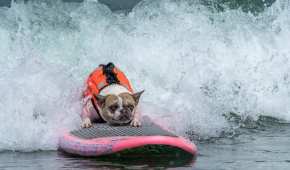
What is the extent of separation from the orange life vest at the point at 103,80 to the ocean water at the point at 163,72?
0.51m

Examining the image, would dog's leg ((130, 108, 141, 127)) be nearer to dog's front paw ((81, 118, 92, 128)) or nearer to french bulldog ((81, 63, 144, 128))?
french bulldog ((81, 63, 144, 128))

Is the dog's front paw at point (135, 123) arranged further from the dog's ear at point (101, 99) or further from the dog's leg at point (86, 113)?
the dog's leg at point (86, 113)

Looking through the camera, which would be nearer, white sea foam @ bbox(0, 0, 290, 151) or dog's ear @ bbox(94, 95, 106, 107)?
dog's ear @ bbox(94, 95, 106, 107)

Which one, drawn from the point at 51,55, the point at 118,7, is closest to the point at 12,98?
the point at 51,55

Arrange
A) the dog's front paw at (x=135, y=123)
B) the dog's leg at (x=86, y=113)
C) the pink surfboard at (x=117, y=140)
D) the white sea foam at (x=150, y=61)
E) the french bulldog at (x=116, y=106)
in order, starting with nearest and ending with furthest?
the pink surfboard at (x=117, y=140) < the dog's front paw at (x=135, y=123) < the french bulldog at (x=116, y=106) < the dog's leg at (x=86, y=113) < the white sea foam at (x=150, y=61)

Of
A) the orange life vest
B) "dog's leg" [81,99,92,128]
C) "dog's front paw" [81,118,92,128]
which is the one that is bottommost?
"dog's front paw" [81,118,92,128]

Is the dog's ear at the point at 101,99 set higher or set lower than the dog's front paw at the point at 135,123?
higher

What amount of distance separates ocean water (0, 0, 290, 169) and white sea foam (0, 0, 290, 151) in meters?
0.03

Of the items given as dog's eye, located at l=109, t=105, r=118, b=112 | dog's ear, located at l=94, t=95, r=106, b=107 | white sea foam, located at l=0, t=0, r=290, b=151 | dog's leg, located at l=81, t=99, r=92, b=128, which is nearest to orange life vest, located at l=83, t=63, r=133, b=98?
dog's leg, located at l=81, t=99, r=92, b=128

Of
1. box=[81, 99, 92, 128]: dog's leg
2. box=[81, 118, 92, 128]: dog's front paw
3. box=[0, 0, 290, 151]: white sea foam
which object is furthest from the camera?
box=[0, 0, 290, 151]: white sea foam

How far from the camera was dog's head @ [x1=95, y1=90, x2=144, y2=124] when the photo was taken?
10648 millimetres

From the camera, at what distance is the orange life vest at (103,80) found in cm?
1155

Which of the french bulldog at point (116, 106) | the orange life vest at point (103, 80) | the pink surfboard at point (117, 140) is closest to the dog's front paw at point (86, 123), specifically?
the french bulldog at point (116, 106)

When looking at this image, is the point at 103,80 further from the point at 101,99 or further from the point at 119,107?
the point at 119,107
